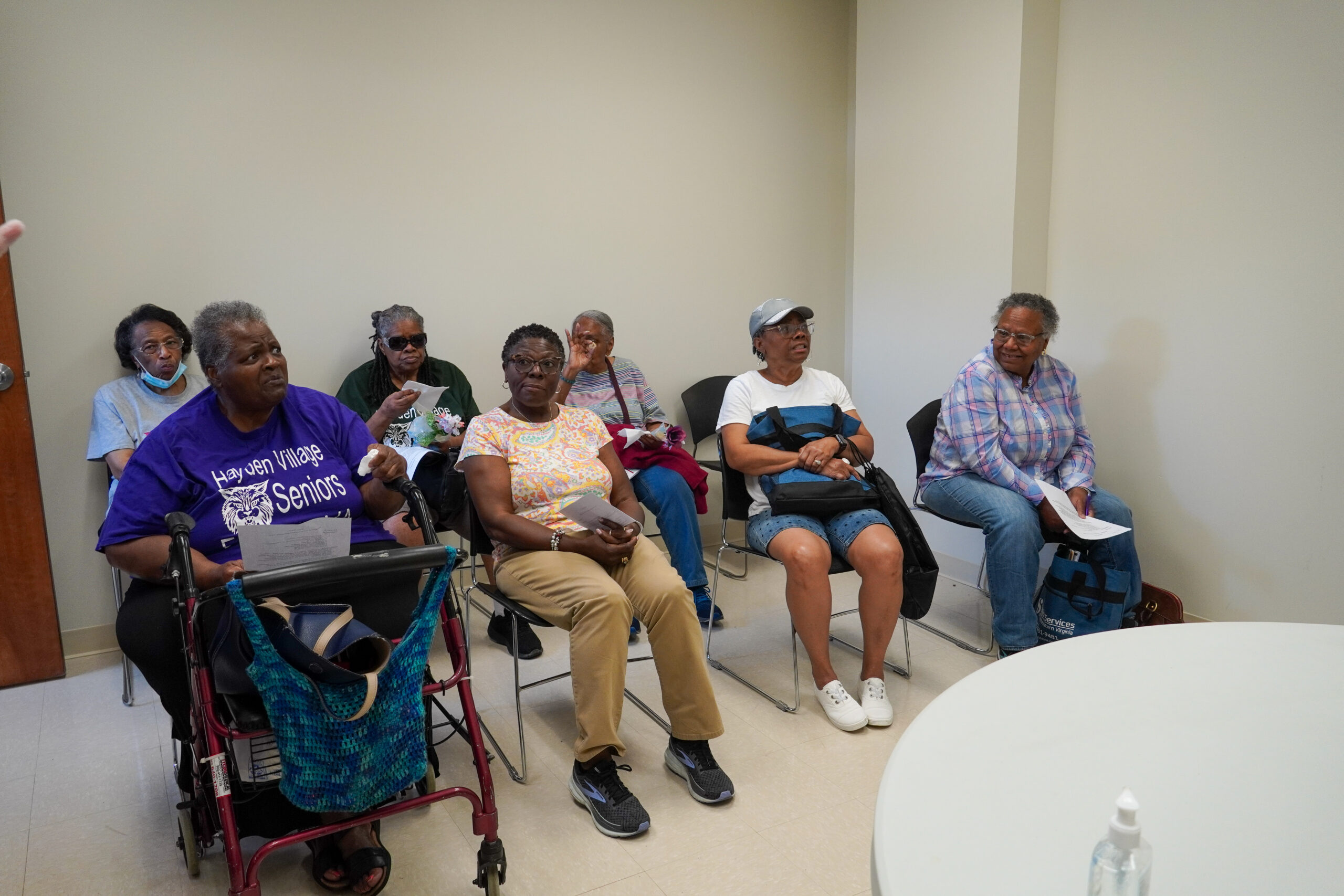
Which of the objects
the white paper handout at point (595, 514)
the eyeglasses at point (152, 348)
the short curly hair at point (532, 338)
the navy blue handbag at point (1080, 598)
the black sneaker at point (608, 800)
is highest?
the short curly hair at point (532, 338)

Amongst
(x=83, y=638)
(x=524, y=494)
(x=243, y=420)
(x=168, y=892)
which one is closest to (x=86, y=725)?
(x=83, y=638)

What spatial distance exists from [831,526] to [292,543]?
174 centimetres

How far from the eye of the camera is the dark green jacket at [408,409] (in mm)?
3379

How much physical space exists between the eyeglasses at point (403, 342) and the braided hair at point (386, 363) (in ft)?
0.12

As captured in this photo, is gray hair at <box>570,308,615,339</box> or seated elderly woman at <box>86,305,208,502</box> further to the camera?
gray hair at <box>570,308,615,339</box>

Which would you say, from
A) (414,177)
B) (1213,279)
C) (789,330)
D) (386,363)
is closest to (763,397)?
(789,330)

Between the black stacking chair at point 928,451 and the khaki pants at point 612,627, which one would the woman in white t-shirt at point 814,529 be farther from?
the khaki pants at point 612,627

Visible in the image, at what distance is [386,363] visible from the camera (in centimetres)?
353

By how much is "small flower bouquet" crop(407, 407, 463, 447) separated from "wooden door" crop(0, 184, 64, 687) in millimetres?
1286

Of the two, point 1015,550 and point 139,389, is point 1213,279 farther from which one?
point 139,389

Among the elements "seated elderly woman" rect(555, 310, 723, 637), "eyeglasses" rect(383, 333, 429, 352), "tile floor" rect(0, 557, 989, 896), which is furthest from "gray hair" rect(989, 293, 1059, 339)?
"eyeglasses" rect(383, 333, 429, 352)

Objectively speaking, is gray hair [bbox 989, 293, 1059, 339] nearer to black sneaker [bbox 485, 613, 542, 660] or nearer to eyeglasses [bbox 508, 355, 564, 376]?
eyeglasses [bbox 508, 355, 564, 376]

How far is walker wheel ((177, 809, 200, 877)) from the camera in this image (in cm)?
192

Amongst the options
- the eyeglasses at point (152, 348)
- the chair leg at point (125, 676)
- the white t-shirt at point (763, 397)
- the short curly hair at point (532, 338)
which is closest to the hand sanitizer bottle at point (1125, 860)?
the short curly hair at point (532, 338)
